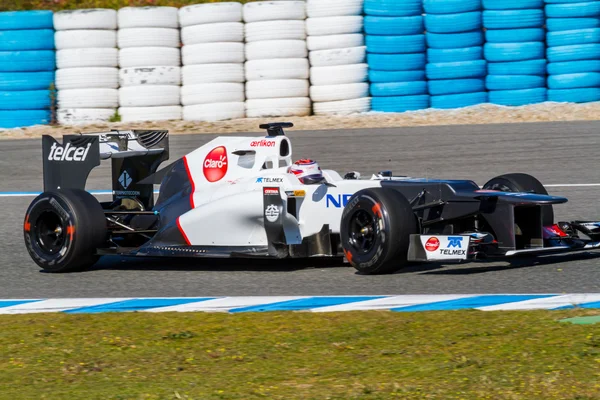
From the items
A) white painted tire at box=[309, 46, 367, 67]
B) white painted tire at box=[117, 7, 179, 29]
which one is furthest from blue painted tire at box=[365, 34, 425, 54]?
white painted tire at box=[117, 7, 179, 29]

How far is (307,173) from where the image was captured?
7797mm

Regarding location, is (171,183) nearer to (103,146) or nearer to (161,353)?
(103,146)

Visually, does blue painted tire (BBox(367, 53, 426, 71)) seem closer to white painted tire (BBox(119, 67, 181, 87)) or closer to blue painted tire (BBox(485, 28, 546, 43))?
blue painted tire (BBox(485, 28, 546, 43))

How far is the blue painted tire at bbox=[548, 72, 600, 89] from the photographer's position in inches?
618

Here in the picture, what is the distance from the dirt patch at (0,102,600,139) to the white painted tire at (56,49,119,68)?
0.96 metres

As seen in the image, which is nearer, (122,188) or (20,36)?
(122,188)

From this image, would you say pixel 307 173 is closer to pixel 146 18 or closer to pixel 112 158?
pixel 112 158

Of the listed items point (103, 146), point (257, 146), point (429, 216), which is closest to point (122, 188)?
point (103, 146)

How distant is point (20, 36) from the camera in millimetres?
16531

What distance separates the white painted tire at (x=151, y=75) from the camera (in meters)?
16.3

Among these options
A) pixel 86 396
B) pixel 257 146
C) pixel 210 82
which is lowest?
pixel 86 396

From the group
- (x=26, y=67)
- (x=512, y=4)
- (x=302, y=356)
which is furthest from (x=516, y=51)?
(x=302, y=356)

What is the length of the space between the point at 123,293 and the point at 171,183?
5.16 ft

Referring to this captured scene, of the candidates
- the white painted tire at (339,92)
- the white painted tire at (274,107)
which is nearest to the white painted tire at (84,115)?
the white painted tire at (274,107)
